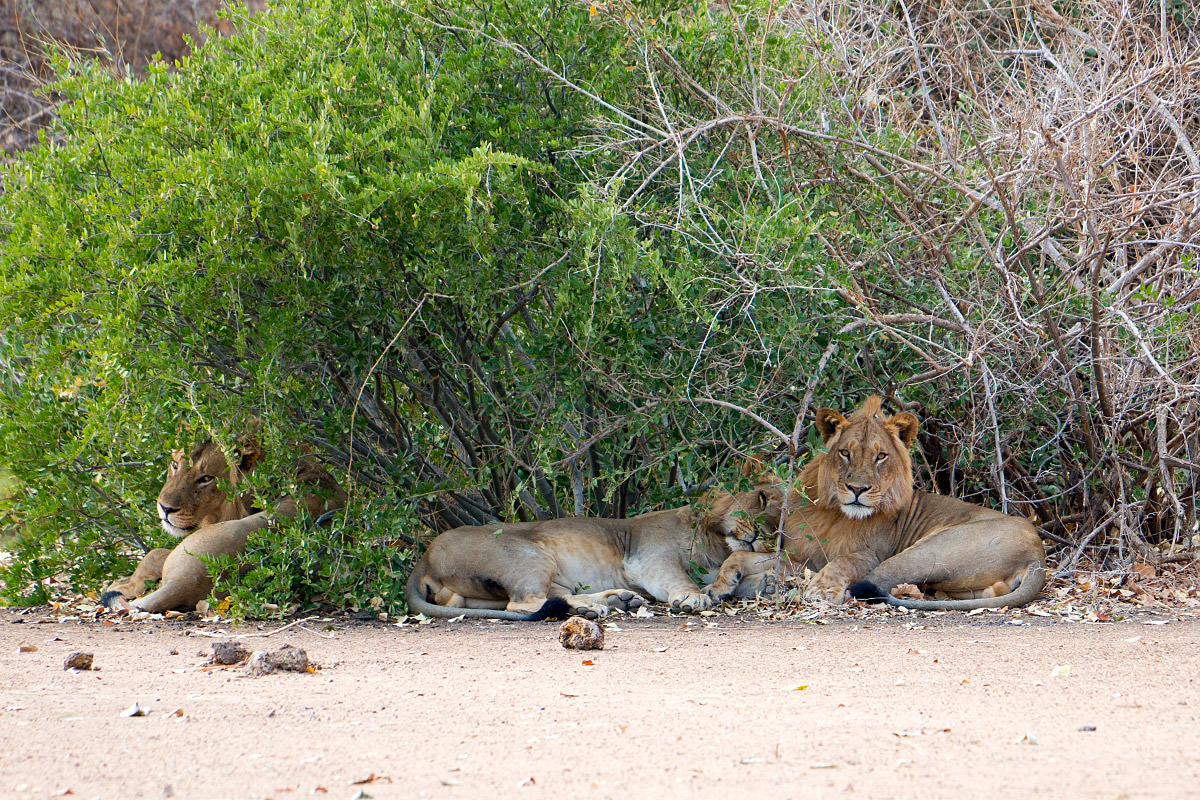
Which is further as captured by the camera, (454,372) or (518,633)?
(454,372)

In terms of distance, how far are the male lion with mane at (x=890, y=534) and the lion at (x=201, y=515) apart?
262 cm

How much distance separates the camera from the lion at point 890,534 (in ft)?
22.5

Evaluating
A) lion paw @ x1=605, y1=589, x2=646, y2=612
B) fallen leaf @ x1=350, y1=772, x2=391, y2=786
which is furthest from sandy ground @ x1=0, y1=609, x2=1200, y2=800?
lion paw @ x1=605, y1=589, x2=646, y2=612

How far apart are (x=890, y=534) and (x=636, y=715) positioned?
3438mm

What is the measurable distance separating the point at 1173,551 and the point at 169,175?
603 centimetres

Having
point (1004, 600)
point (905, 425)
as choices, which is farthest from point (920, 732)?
point (905, 425)

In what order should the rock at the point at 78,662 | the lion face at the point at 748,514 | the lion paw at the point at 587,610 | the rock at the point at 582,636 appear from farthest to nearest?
the lion face at the point at 748,514 < the lion paw at the point at 587,610 < the rock at the point at 582,636 < the rock at the point at 78,662

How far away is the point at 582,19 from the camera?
6.70 meters

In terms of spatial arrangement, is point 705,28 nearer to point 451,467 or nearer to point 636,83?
point 636,83

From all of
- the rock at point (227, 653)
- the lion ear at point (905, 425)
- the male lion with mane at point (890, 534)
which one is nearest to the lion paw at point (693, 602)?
the male lion with mane at point (890, 534)

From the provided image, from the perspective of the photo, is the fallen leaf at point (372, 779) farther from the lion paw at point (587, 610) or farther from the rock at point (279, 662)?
the lion paw at point (587, 610)

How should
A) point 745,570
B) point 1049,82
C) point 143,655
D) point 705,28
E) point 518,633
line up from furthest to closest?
point 1049,82, point 745,570, point 705,28, point 518,633, point 143,655

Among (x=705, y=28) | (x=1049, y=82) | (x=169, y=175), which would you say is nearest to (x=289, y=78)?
(x=169, y=175)

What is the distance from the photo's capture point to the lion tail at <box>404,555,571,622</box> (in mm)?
6824
